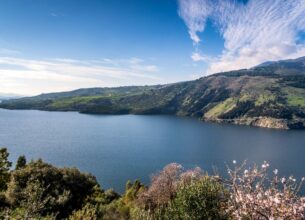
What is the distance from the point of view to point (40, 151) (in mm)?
129125

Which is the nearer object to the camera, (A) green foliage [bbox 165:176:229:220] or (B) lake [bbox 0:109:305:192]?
(A) green foliage [bbox 165:176:229:220]

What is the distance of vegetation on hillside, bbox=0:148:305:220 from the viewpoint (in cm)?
1289

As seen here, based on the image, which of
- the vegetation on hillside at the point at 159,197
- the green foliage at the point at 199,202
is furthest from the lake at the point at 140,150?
the green foliage at the point at 199,202

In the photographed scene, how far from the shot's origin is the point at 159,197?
1901 inches

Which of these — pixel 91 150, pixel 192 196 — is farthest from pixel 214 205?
pixel 91 150

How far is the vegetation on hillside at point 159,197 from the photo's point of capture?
42.3ft

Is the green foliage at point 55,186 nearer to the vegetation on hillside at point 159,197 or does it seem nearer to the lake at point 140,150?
the vegetation on hillside at point 159,197

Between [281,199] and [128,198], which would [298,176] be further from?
[281,199]

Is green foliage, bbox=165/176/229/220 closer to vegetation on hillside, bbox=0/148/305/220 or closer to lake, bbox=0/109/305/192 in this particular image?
vegetation on hillside, bbox=0/148/305/220

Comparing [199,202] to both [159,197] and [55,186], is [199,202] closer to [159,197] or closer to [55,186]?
[159,197]

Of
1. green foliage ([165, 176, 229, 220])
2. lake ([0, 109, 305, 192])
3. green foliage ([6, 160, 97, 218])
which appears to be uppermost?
green foliage ([165, 176, 229, 220])

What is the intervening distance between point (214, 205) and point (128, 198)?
95.0 ft

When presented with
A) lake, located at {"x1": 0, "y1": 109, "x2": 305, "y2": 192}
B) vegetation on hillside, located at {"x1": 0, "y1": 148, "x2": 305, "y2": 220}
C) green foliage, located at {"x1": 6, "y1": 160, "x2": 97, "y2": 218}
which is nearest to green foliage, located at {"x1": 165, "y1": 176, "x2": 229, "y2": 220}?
vegetation on hillside, located at {"x1": 0, "y1": 148, "x2": 305, "y2": 220}

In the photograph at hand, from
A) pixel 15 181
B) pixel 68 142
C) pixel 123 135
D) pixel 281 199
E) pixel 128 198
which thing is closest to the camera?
pixel 281 199
